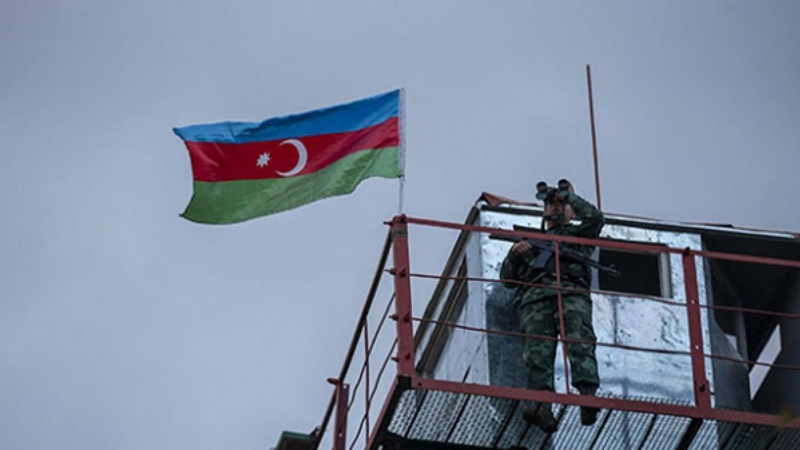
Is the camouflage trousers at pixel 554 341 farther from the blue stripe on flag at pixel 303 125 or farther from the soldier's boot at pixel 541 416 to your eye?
the blue stripe on flag at pixel 303 125

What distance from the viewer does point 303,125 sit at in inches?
808

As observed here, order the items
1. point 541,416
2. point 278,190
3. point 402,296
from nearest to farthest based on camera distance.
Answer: point 541,416, point 402,296, point 278,190

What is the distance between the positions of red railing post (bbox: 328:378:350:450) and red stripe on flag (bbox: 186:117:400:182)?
2.40 metres

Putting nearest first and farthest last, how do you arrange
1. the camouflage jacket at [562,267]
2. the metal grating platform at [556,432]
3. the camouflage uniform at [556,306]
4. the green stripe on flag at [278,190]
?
the metal grating platform at [556,432]
the camouflage uniform at [556,306]
the camouflage jacket at [562,267]
the green stripe on flag at [278,190]

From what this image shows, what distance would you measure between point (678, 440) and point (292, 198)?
202 inches

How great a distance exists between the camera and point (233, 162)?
20297 millimetres

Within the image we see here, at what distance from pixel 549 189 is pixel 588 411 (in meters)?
2.47

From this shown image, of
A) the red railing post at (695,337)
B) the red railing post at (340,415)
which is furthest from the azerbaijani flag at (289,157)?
the red railing post at (695,337)

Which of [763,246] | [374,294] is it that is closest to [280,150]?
[374,294]

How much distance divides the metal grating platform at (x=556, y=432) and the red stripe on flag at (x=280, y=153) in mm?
3864

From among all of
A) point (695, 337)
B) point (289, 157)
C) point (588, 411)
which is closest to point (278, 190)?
point (289, 157)

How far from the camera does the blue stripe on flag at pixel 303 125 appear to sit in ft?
67.1

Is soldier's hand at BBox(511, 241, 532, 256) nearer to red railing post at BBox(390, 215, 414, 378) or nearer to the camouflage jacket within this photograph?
the camouflage jacket

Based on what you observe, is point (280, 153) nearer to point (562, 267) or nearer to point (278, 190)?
point (278, 190)
